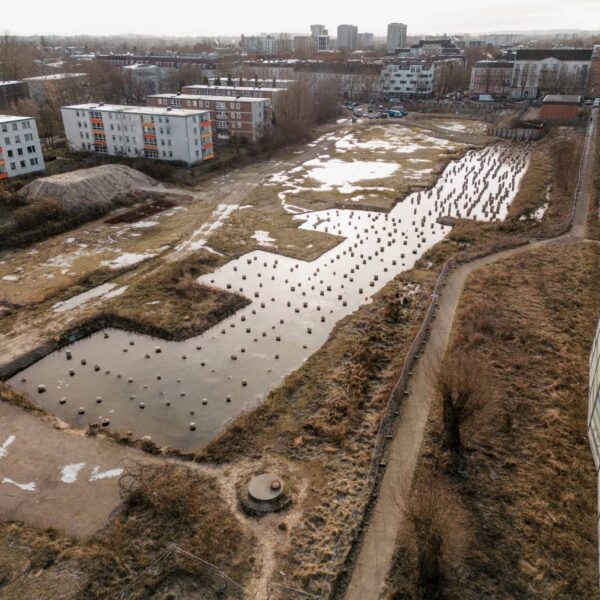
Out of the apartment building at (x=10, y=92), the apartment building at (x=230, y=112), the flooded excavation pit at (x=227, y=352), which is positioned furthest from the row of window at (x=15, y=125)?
the flooded excavation pit at (x=227, y=352)

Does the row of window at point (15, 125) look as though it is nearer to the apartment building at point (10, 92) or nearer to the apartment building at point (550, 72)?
the apartment building at point (10, 92)

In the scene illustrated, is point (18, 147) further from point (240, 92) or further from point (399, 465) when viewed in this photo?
point (399, 465)

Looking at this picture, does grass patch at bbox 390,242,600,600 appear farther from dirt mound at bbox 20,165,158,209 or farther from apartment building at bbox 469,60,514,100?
apartment building at bbox 469,60,514,100

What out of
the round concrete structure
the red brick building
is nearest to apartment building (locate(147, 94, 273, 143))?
the red brick building

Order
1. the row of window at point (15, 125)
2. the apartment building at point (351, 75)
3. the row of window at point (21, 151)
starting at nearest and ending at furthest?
the row of window at point (15, 125) < the row of window at point (21, 151) < the apartment building at point (351, 75)

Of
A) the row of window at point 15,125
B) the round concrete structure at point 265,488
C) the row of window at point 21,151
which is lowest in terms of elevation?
the round concrete structure at point 265,488

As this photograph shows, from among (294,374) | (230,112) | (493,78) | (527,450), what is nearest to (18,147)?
(230,112)
